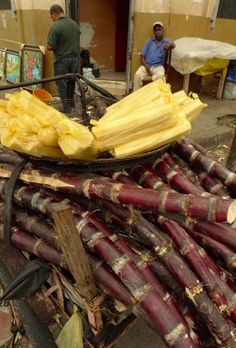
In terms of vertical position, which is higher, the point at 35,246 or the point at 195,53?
the point at 195,53

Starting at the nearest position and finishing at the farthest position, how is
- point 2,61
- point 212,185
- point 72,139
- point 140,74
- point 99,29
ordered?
point 72,139 < point 212,185 < point 140,74 < point 2,61 < point 99,29

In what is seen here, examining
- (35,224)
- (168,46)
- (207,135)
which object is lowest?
(207,135)

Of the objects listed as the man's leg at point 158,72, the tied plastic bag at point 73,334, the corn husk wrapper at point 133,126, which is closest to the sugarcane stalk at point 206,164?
the corn husk wrapper at point 133,126

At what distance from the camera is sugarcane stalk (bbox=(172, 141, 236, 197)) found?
210 cm

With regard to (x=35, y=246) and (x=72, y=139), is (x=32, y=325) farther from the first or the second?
(x=72, y=139)

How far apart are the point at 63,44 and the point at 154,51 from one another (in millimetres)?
2373

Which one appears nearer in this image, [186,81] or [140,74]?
[140,74]

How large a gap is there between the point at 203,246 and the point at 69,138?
984mm

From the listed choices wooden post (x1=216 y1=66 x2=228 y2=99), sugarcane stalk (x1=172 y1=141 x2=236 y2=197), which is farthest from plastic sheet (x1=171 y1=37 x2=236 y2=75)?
sugarcane stalk (x1=172 y1=141 x2=236 y2=197)

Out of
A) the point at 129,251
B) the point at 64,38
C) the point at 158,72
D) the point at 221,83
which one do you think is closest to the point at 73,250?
the point at 129,251

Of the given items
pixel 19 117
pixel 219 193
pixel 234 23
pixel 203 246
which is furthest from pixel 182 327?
pixel 234 23

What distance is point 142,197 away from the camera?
4.80 feet

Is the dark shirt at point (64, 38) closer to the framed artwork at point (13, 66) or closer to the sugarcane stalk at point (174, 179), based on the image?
the framed artwork at point (13, 66)

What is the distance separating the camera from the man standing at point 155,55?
7578 millimetres
